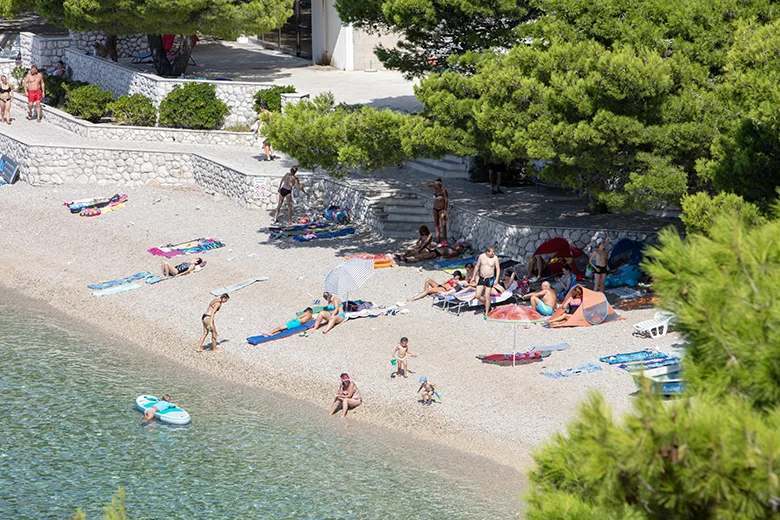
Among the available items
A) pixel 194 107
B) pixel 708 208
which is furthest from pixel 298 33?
pixel 708 208

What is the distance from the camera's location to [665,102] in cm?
1961

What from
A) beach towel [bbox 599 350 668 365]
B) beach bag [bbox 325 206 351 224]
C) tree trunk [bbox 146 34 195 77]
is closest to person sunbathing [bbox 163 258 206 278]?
beach bag [bbox 325 206 351 224]

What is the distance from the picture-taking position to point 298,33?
4069 centimetres

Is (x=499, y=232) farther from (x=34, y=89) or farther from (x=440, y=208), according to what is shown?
(x=34, y=89)

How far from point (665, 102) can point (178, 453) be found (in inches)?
401

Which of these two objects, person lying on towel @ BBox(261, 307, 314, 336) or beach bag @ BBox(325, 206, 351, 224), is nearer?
person lying on towel @ BBox(261, 307, 314, 336)

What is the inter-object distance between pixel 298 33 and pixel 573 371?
25527mm

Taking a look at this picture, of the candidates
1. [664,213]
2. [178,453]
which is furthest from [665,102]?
[178,453]

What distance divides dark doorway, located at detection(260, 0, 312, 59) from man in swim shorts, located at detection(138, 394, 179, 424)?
2364 centimetres

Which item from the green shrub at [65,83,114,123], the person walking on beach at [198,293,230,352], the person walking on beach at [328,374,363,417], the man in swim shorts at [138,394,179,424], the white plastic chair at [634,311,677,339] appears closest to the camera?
the person walking on beach at [328,374,363,417]

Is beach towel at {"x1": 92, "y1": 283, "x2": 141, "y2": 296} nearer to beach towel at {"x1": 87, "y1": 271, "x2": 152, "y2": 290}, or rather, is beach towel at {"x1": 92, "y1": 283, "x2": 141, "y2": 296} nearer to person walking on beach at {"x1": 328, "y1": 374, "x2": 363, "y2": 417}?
beach towel at {"x1": 87, "y1": 271, "x2": 152, "y2": 290}

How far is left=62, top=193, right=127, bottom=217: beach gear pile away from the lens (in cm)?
2890

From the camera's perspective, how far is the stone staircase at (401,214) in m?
26.0

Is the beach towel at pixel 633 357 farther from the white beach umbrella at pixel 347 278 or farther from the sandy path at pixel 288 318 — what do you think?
the white beach umbrella at pixel 347 278
